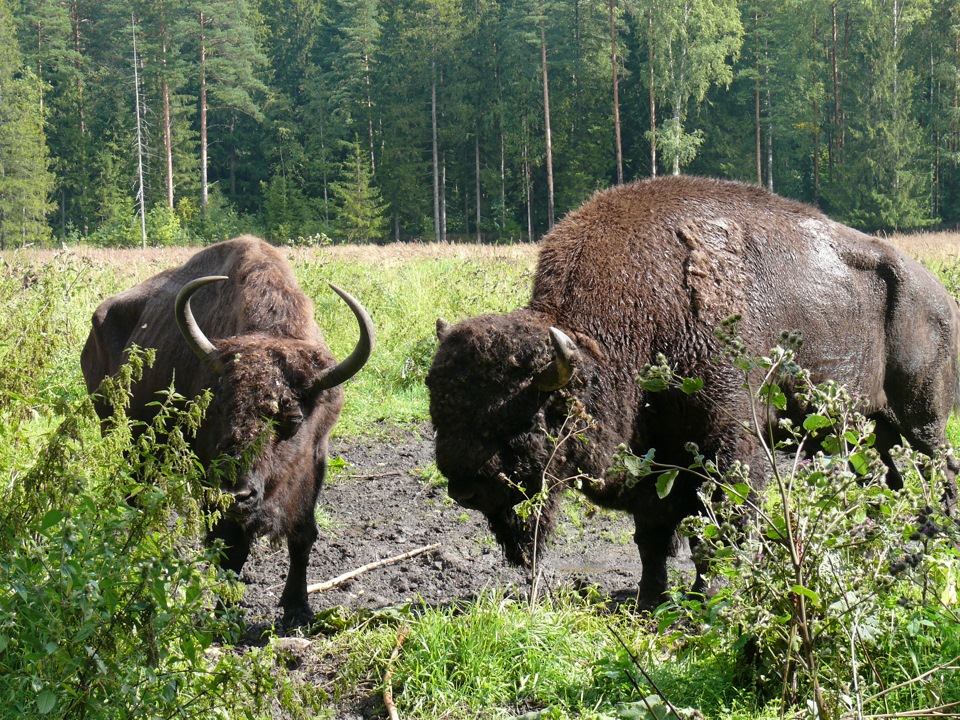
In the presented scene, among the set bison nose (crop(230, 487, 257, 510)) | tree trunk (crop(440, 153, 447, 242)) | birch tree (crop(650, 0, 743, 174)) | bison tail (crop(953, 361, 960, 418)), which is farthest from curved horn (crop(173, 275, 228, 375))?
tree trunk (crop(440, 153, 447, 242))

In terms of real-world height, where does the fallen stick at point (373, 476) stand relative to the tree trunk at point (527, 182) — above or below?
below

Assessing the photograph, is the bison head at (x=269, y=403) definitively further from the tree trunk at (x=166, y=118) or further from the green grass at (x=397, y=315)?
the tree trunk at (x=166, y=118)

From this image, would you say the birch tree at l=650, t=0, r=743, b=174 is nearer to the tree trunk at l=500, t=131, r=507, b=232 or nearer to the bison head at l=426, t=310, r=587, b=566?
the tree trunk at l=500, t=131, r=507, b=232

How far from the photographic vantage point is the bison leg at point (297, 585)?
500cm

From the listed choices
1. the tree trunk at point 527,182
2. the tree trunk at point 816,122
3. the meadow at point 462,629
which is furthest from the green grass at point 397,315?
the tree trunk at point 527,182

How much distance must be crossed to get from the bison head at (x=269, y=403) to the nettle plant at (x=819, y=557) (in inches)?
87.8

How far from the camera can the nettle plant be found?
9.45 feet

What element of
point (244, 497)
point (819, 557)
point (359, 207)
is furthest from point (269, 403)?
point (359, 207)

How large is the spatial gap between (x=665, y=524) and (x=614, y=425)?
0.65 m

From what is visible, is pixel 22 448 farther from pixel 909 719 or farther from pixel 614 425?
pixel 909 719

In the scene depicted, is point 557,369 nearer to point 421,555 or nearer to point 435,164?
point 421,555

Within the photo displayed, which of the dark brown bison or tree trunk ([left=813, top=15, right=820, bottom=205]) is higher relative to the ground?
tree trunk ([left=813, top=15, right=820, bottom=205])

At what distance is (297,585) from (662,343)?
91.1 inches

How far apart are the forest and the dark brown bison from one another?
42.3 metres
